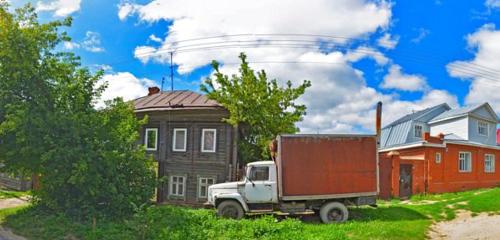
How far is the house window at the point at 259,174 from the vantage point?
14906mm

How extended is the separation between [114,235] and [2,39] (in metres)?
8.26

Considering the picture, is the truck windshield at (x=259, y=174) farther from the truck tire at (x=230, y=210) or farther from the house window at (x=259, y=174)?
the truck tire at (x=230, y=210)

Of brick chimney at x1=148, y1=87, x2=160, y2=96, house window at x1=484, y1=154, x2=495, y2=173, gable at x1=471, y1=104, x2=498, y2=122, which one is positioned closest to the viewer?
brick chimney at x1=148, y1=87, x2=160, y2=96

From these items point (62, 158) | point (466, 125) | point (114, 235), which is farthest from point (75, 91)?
point (466, 125)

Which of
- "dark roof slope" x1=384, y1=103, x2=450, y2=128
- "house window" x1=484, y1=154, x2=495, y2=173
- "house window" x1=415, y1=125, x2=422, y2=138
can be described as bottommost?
"house window" x1=484, y1=154, x2=495, y2=173

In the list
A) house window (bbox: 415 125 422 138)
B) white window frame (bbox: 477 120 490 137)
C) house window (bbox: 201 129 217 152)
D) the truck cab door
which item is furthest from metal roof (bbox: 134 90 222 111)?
white window frame (bbox: 477 120 490 137)

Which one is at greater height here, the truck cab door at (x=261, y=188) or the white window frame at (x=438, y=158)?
the white window frame at (x=438, y=158)

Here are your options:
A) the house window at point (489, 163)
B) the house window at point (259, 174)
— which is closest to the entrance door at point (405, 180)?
the house window at point (489, 163)

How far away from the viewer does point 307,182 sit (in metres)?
14.8

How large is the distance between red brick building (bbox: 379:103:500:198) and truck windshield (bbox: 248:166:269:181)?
10.1 m

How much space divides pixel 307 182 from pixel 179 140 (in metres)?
9.94

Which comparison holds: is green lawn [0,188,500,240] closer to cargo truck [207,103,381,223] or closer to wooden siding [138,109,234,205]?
cargo truck [207,103,381,223]

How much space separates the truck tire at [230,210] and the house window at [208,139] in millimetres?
7038

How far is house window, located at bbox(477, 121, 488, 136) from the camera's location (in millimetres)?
33084
